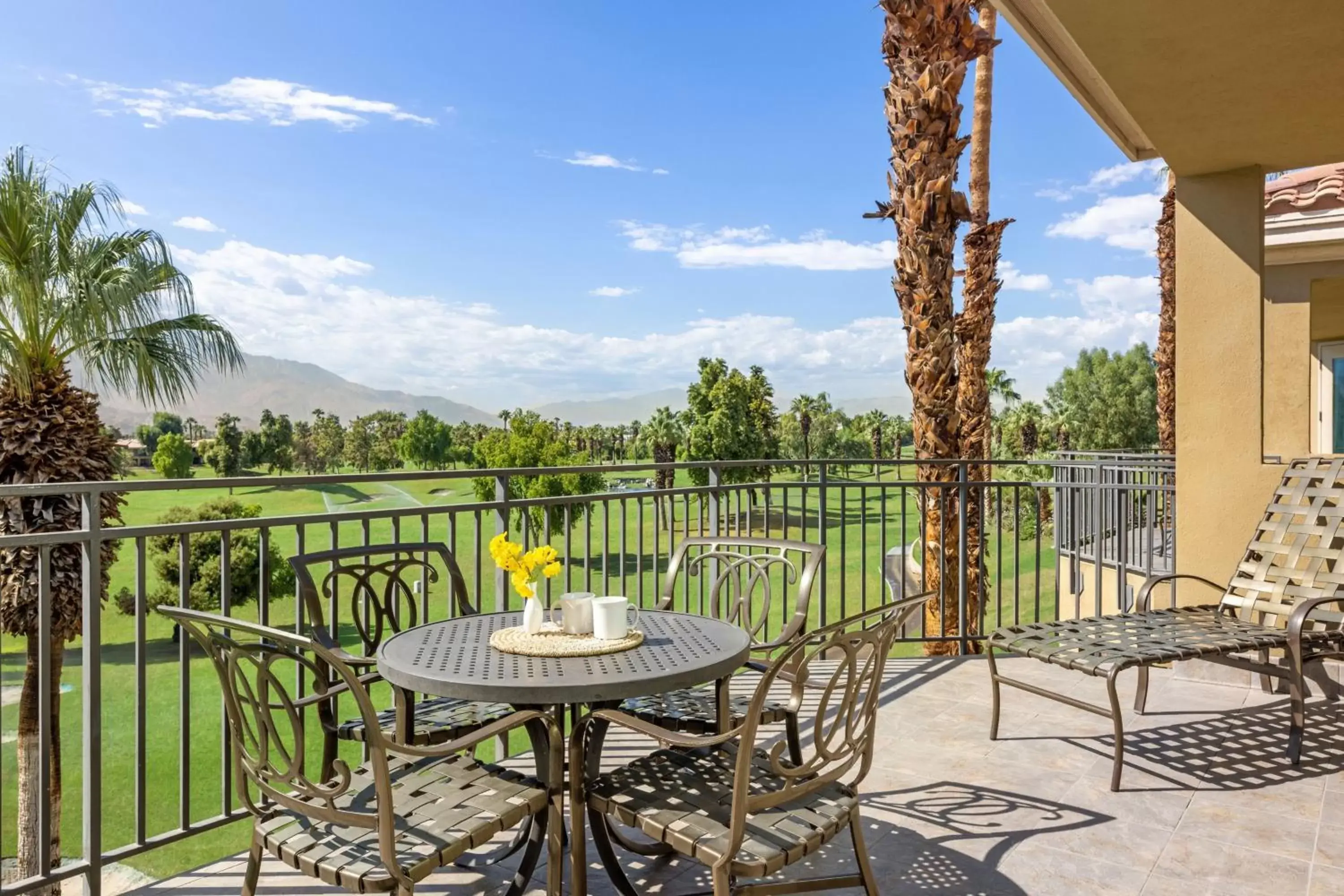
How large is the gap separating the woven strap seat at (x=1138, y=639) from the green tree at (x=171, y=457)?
136 feet

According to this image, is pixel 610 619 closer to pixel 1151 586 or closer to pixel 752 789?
pixel 752 789

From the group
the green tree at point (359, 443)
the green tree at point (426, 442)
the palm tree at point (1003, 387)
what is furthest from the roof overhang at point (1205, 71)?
the green tree at point (359, 443)

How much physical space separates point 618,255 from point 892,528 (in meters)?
40.8

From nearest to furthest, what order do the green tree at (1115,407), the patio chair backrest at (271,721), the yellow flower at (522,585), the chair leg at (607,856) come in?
the patio chair backrest at (271,721), the chair leg at (607,856), the yellow flower at (522,585), the green tree at (1115,407)

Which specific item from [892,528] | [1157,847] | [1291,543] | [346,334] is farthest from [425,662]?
[346,334]

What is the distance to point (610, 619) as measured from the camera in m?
2.46

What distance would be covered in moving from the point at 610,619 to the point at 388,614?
0.98 metres

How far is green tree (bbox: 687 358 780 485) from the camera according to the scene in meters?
39.3

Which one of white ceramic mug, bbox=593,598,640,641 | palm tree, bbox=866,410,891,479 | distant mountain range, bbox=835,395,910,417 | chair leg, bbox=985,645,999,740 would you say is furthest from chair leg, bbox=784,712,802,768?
distant mountain range, bbox=835,395,910,417

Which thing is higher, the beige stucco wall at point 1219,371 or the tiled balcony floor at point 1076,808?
the beige stucco wall at point 1219,371

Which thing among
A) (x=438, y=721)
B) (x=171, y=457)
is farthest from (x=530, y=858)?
(x=171, y=457)

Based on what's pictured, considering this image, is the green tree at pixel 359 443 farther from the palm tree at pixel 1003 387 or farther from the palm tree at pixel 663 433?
the palm tree at pixel 1003 387

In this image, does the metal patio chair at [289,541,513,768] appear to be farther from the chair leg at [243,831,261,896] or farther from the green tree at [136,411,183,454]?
the green tree at [136,411,183,454]

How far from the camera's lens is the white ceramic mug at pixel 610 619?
2455 millimetres
